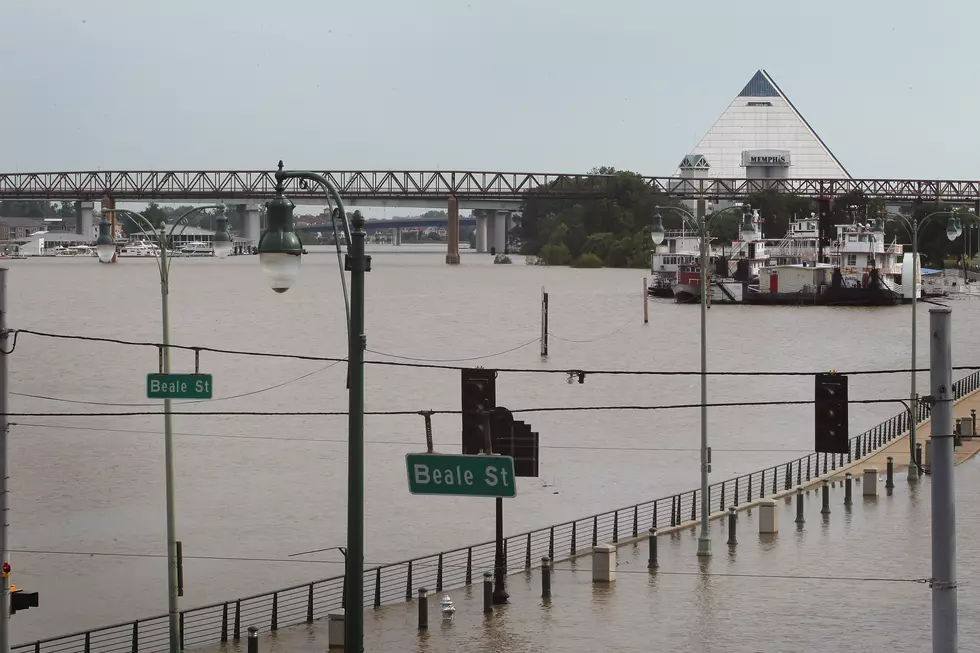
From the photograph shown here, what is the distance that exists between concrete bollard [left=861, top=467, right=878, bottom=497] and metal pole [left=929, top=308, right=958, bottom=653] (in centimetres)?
2062

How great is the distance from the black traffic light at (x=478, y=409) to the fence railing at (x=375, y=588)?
4.71 metres

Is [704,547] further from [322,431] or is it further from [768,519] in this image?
[322,431]

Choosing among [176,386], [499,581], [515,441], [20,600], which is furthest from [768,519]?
[20,600]

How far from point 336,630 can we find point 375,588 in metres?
3.68

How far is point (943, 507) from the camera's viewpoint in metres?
13.5

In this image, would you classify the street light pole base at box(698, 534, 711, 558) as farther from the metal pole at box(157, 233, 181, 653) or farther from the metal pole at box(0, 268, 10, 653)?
the metal pole at box(0, 268, 10, 653)

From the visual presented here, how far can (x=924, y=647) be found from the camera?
2070 centimetres

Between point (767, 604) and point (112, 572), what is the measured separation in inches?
536

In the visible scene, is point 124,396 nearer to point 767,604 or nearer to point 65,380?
point 65,380

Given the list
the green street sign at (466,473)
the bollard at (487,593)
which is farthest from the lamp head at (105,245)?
the green street sign at (466,473)

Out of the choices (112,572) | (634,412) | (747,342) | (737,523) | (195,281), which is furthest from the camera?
(195,281)

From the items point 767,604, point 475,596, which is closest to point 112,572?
point 475,596

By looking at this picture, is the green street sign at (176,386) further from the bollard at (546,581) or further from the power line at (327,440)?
the power line at (327,440)

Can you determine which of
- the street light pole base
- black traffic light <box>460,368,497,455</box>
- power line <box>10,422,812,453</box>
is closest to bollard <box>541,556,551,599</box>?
the street light pole base
